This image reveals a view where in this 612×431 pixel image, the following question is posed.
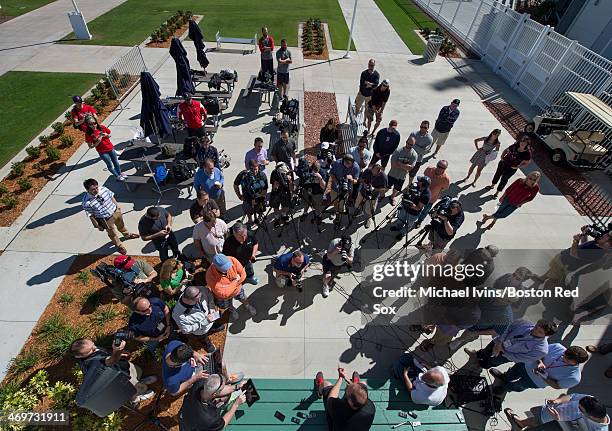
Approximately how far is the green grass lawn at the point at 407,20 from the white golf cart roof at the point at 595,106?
9465 mm

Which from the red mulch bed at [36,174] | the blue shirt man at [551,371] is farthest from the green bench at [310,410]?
the red mulch bed at [36,174]

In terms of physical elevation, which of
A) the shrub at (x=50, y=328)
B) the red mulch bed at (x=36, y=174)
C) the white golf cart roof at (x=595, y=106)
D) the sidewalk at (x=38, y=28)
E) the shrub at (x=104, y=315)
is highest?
the white golf cart roof at (x=595, y=106)

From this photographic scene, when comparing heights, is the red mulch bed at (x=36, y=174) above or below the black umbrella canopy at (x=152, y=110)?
below

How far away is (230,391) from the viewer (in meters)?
4.17

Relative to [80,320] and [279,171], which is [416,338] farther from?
[80,320]

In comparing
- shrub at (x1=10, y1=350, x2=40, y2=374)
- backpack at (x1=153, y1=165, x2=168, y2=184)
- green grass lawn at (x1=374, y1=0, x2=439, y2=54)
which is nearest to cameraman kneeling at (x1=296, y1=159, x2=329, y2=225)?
backpack at (x1=153, y1=165, x2=168, y2=184)

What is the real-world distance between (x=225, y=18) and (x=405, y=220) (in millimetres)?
19460

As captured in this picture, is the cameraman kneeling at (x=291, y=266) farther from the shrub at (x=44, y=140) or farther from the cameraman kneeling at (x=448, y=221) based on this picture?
the shrub at (x=44, y=140)

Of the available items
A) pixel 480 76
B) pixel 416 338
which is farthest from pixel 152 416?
pixel 480 76

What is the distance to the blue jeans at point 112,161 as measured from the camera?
26.3ft

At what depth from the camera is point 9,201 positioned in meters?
7.60

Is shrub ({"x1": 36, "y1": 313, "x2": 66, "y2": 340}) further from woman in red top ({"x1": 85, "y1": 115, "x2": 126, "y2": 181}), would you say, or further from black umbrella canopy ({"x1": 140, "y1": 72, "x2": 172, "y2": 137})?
black umbrella canopy ({"x1": 140, "y1": 72, "x2": 172, "y2": 137})

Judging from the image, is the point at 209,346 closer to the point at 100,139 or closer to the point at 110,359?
the point at 110,359

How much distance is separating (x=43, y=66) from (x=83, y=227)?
11.6 metres
